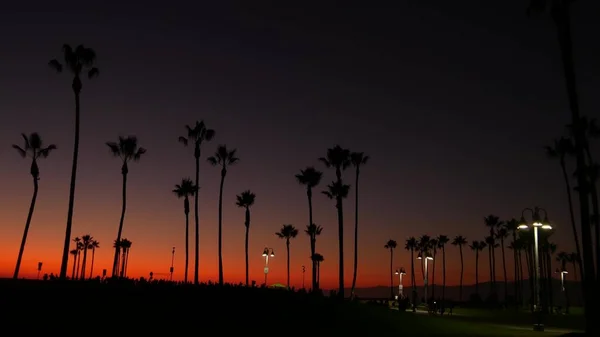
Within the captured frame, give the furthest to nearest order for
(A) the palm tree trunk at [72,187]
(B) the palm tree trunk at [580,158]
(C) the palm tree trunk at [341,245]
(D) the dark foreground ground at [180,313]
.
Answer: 1. (C) the palm tree trunk at [341,245]
2. (A) the palm tree trunk at [72,187]
3. (B) the palm tree trunk at [580,158]
4. (D) the dark foreground ground at [180,313]

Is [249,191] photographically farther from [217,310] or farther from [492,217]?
[492,217]

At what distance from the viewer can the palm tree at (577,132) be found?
74.4ft

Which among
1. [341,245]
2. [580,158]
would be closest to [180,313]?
[580,158]

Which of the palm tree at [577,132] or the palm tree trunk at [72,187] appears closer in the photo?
the palm tree at [577,132]

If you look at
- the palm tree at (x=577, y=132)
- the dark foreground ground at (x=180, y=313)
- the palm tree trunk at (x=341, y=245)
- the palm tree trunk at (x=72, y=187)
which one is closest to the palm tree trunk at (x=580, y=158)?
the palm tree at (x=577, y=132)

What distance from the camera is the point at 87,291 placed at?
26266 millimetres

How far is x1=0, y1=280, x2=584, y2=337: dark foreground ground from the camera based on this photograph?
72.7 ft

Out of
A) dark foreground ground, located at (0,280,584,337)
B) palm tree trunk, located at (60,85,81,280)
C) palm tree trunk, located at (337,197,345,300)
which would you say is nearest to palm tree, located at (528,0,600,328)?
dark foreground ground, located at (0,280,584,337)

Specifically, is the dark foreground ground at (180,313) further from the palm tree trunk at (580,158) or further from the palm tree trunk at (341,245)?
the palm tree trunk at (341,245)

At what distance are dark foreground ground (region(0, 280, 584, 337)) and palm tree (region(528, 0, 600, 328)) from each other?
789 cm

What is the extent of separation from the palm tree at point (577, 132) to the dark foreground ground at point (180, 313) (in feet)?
25.9

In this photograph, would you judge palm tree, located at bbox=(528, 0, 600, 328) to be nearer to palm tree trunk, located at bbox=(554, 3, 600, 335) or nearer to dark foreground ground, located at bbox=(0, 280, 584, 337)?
palm tree trunk, located at bbox=(554, 3, 600, 335)

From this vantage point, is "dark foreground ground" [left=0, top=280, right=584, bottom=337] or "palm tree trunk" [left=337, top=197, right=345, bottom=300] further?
"palm tree trunk" [left=337, top=197, right=345, bottom=300]

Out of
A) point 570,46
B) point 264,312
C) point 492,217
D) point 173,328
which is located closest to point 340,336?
point 264,312
